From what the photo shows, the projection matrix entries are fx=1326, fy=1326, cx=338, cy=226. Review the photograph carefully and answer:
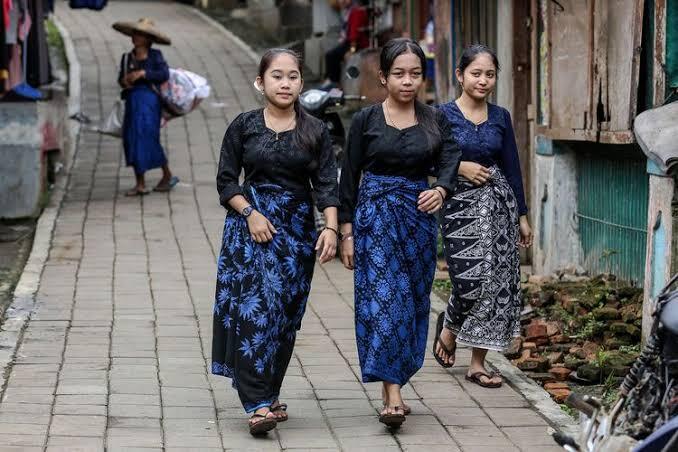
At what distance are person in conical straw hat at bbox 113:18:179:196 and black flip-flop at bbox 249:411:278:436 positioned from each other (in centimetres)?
788

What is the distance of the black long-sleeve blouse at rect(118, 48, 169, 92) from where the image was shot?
1366cm

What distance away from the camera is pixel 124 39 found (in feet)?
82.2

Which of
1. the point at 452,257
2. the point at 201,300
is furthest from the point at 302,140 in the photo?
the point at 201,300

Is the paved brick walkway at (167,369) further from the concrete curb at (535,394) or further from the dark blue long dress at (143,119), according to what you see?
the dark blue long dress at (143,119)

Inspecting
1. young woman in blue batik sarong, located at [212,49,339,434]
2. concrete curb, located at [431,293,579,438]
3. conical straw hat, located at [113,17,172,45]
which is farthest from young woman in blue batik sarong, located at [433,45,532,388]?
conical straw hat, located at [113,17,172,45]

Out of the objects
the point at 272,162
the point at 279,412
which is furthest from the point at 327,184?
the point at 279,412

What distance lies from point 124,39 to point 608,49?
17.1m

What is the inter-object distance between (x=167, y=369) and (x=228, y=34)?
19.2 meters

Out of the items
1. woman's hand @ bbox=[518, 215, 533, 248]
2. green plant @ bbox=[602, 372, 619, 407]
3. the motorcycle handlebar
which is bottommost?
green plant @ bbox=[602, 372, 619, 407]

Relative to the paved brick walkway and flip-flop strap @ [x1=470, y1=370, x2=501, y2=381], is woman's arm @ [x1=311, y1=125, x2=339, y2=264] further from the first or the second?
flip-flop strap @ [x1=470, y1=370, x2=501, y2=381]

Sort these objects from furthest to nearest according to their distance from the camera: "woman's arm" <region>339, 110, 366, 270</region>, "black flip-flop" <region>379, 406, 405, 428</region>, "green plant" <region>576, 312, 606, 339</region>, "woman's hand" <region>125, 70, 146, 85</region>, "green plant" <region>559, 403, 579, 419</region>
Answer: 1. "woman's hand" <region>125, 70, 146, 85</region>
2. "green plant" <region>576, 312, 606, 339</region>
3. "green plant" <region>559, 403, 579, 419</region>
4. "woman's arm" <region>339, 110, 366, 270</region>
5. "black flip-flop" <region>379, 406, 405, 428</region>

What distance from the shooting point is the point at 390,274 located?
6477 millimetres

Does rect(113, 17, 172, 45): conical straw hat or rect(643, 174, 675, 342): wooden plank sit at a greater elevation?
rect(113, 17, 172, 45): conical straw hat

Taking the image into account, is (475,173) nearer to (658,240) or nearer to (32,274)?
(658,240)
